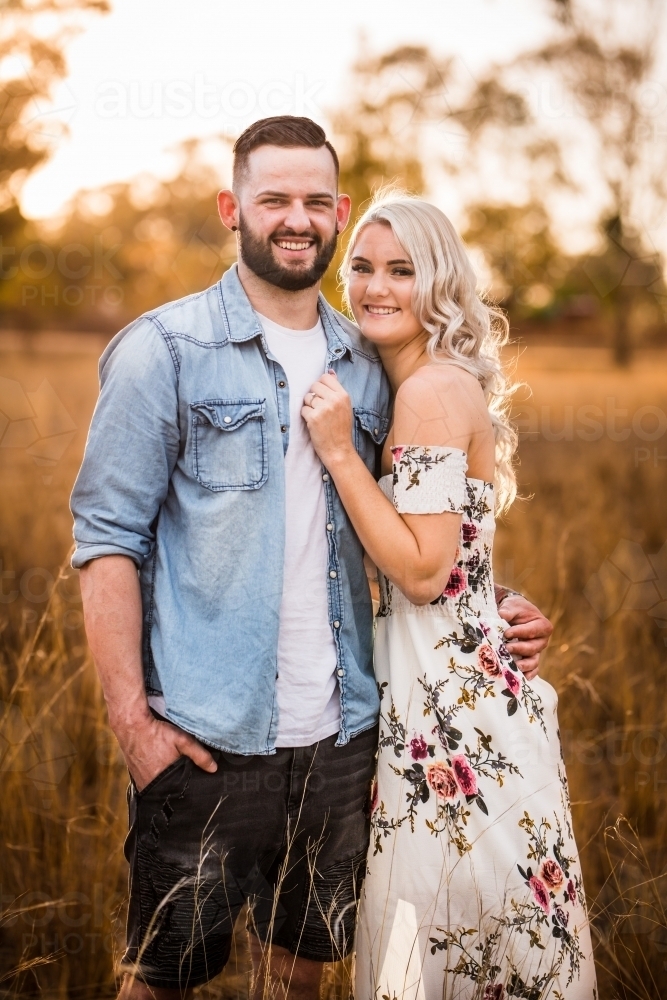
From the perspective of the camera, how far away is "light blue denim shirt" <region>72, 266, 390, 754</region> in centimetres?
180

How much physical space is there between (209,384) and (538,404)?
7.92m

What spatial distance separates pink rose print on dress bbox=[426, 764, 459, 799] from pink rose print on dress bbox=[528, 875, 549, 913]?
24cm

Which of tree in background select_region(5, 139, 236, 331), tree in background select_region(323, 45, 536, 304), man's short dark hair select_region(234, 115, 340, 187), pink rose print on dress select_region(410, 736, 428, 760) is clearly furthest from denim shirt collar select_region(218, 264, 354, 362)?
tree in background select_region(323, 45, 536, 304)

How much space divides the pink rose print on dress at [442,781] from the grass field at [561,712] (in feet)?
1.30

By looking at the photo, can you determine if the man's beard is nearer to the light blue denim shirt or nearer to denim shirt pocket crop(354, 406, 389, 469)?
the light blue denim shirt

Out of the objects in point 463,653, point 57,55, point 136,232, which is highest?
point 136,232

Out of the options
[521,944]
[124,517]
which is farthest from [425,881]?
[124,517]

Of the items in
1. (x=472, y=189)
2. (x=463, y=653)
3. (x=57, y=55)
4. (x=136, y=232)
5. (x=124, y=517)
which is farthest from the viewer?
(x=472, y=189)

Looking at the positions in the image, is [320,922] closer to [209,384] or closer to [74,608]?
[209,384]

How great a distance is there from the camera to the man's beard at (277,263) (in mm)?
1923

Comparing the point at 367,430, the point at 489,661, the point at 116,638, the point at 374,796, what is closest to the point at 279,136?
the point at 367,430

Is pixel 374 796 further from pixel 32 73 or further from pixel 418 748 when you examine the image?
pixel 32 73

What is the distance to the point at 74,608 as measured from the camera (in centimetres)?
400

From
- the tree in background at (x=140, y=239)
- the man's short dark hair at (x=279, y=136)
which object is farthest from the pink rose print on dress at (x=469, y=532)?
the tree in background at (x=140, y=239)
